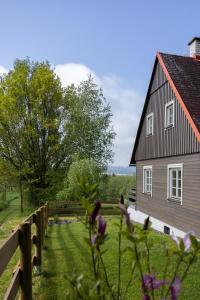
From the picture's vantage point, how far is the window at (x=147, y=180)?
15.1m

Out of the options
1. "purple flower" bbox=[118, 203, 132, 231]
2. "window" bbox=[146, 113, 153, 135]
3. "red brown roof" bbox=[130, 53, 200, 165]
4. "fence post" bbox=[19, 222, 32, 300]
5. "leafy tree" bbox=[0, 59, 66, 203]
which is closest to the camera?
"purple flower" bbox=[118, 203, 132, 231]

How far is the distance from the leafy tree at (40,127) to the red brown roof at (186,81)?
12.1 metres

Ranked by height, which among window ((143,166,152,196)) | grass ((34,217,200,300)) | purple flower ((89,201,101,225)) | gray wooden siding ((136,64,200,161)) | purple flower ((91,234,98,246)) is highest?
gray wooden siding ((136,64,200,161))

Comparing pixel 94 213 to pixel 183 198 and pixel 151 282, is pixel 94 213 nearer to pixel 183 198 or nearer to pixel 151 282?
pixel 151 282

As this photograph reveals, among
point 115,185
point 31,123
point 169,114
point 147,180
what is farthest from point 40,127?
point 169,114

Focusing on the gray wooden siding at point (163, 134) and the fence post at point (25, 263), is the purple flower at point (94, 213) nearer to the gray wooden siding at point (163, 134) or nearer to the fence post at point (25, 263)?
the fence post at point (25, 263)

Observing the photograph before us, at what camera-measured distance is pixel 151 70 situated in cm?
1463

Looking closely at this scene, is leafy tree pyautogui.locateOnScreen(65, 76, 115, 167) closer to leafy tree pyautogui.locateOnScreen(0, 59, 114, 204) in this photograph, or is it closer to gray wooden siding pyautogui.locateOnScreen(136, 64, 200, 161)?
leafy tree pyautogui.locateOnScreen(0, 59, 114, 204)

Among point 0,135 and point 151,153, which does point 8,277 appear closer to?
point 151,153

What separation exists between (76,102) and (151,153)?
494 inches

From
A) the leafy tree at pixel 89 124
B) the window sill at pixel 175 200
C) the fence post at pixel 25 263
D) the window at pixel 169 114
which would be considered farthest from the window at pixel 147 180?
the fence post at pixel 25 263

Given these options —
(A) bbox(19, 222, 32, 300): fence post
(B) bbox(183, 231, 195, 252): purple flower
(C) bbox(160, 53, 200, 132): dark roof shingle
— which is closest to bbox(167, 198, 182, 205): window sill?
(C) bbox(160, 53, 200, 132): dark roof shingle

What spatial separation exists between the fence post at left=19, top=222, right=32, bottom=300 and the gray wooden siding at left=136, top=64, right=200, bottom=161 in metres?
7.16

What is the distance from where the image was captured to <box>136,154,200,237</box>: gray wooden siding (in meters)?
10.0
